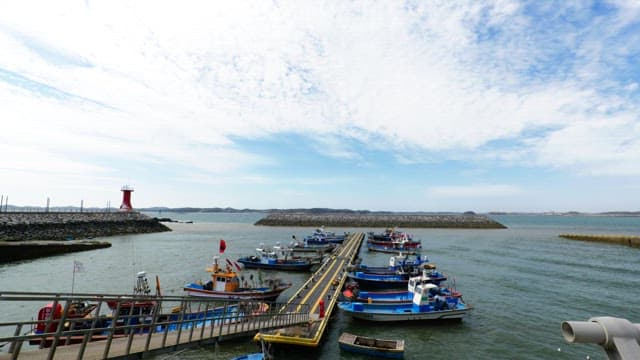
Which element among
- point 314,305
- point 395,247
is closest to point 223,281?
point 314,305

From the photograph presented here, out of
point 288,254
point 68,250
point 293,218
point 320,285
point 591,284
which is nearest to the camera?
point 320,285

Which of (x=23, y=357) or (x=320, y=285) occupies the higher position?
(x=23, y=357)

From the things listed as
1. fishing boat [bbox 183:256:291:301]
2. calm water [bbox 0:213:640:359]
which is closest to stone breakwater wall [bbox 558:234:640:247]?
calm water [bbox 0:213:640:359]

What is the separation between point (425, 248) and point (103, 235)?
81.7 meters

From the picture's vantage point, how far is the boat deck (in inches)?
845

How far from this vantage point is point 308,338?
858 inches

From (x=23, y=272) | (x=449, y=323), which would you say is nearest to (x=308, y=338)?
(x=449, y=323)

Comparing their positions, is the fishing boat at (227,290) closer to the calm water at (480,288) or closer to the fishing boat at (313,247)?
the calm water at (480,288)

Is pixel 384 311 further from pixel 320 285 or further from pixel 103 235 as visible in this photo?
pixel 103 235

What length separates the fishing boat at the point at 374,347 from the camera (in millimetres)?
21453

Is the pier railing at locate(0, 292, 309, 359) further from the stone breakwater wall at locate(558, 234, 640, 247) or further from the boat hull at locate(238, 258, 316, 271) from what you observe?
the stone breakwater wall at locate(558, 234, 640, 247)

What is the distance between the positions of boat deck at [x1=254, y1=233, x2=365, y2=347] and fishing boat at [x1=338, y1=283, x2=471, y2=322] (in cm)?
231

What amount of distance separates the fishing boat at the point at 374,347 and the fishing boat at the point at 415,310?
5834mm

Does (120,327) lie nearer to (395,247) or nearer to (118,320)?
(118,320)
